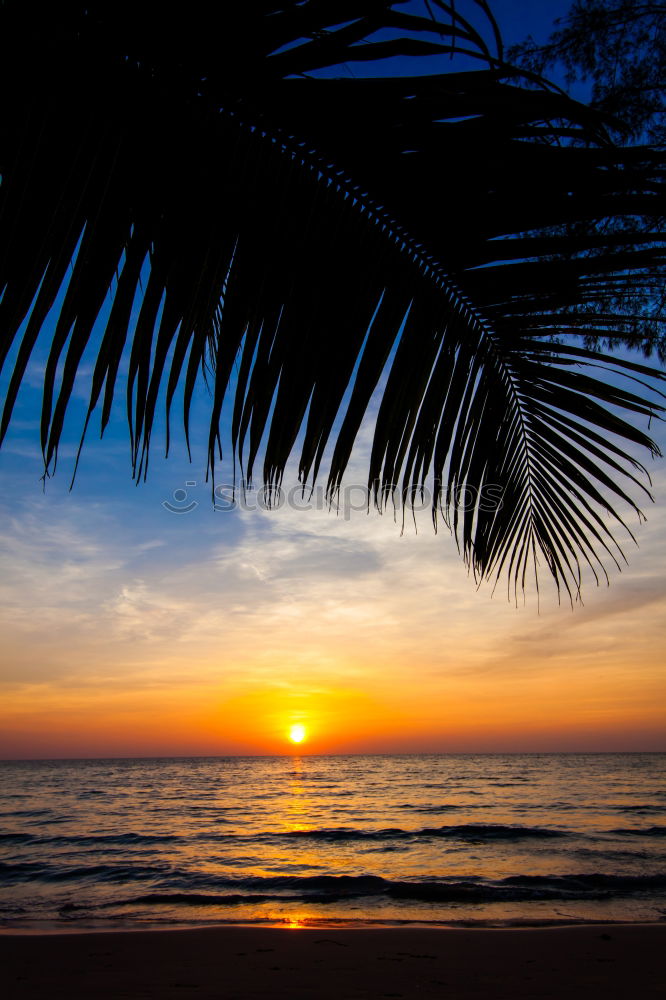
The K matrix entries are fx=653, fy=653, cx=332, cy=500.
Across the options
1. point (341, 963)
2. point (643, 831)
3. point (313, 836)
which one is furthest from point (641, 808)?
point (341, 963)

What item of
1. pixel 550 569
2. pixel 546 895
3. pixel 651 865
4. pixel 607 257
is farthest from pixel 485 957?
pixel 651 865

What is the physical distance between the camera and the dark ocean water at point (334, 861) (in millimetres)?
7531

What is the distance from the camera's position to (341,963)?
15.7 ft

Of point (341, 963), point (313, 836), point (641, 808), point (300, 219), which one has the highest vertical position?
point (300, 219)

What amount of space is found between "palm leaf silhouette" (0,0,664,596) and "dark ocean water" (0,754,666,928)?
7150 mm

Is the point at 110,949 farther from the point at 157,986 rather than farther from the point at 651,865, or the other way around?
the point at 651,865

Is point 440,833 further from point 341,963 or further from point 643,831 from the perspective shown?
point 341,963

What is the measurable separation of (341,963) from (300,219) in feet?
17.7

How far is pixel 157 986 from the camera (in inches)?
168

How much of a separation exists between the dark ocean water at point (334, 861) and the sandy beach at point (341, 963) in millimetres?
1299

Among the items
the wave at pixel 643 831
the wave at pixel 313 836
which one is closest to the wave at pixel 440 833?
the wave at pixel 313 836

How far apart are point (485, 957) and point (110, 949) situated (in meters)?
2.97

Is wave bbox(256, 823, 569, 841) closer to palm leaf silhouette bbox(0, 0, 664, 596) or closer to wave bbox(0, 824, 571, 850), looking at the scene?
wave bbox(0, 824, 571, 850)

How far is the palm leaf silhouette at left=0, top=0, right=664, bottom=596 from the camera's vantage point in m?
0.83
